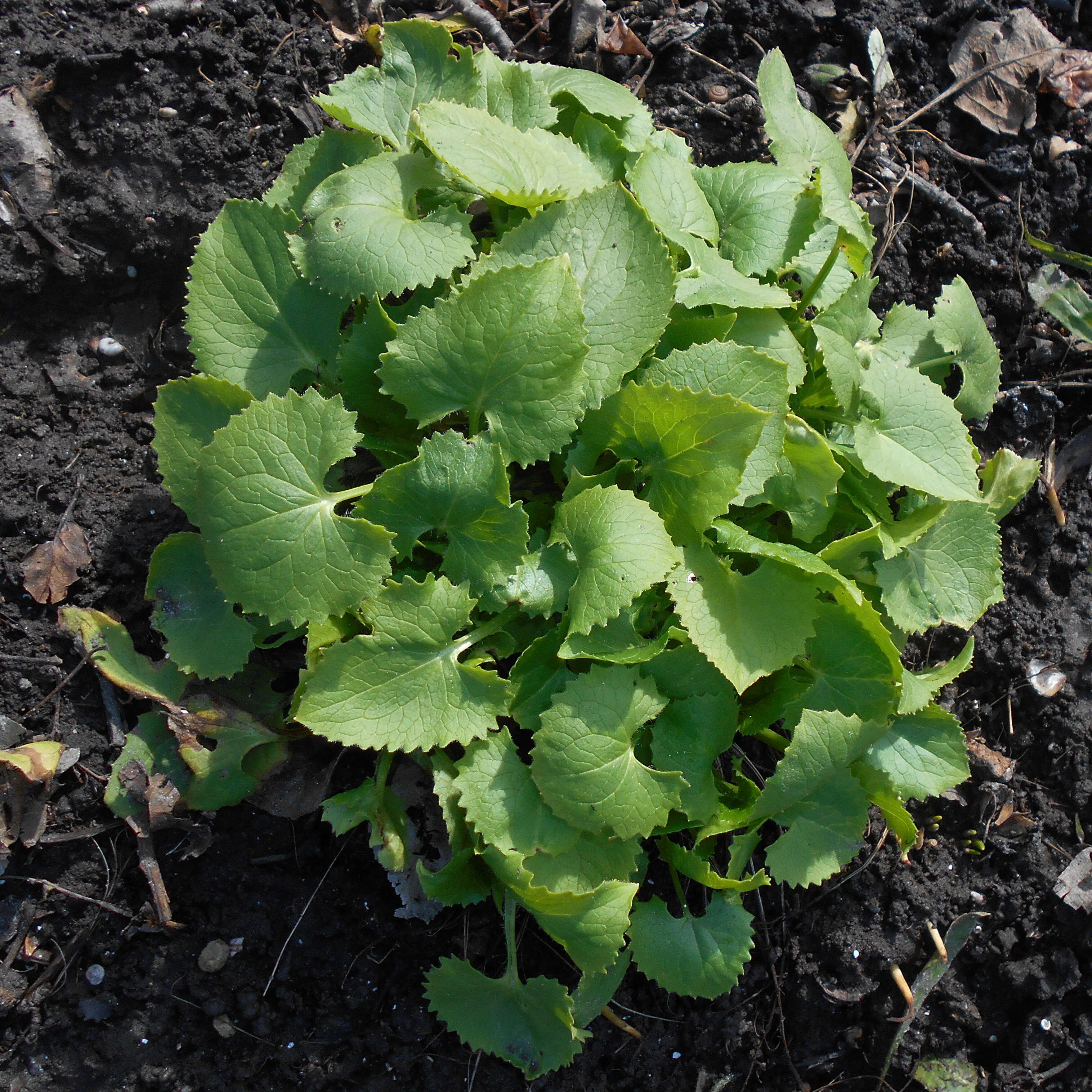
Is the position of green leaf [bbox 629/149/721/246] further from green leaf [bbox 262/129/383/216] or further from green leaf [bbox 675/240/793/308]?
green leaf [bbox 262/129/383/216]

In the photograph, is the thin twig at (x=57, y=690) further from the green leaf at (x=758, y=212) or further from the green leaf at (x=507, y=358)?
the green leaf at (x=758, y=212)

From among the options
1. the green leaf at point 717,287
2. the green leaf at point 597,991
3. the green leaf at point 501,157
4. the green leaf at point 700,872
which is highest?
the green leaf at point 501,157

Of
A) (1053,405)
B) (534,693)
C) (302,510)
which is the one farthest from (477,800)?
(1053,405)

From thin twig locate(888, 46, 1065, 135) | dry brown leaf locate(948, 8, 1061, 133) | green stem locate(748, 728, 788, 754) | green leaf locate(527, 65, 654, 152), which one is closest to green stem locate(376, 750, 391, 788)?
green stem locate(748, 728, 788, 754)

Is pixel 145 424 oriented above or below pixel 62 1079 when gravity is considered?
above

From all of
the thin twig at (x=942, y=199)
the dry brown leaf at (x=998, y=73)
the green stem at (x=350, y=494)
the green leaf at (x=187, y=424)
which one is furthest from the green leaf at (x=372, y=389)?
the dry brown leaf at (x=998, y=73)

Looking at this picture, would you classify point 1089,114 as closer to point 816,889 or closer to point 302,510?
point 816,889
